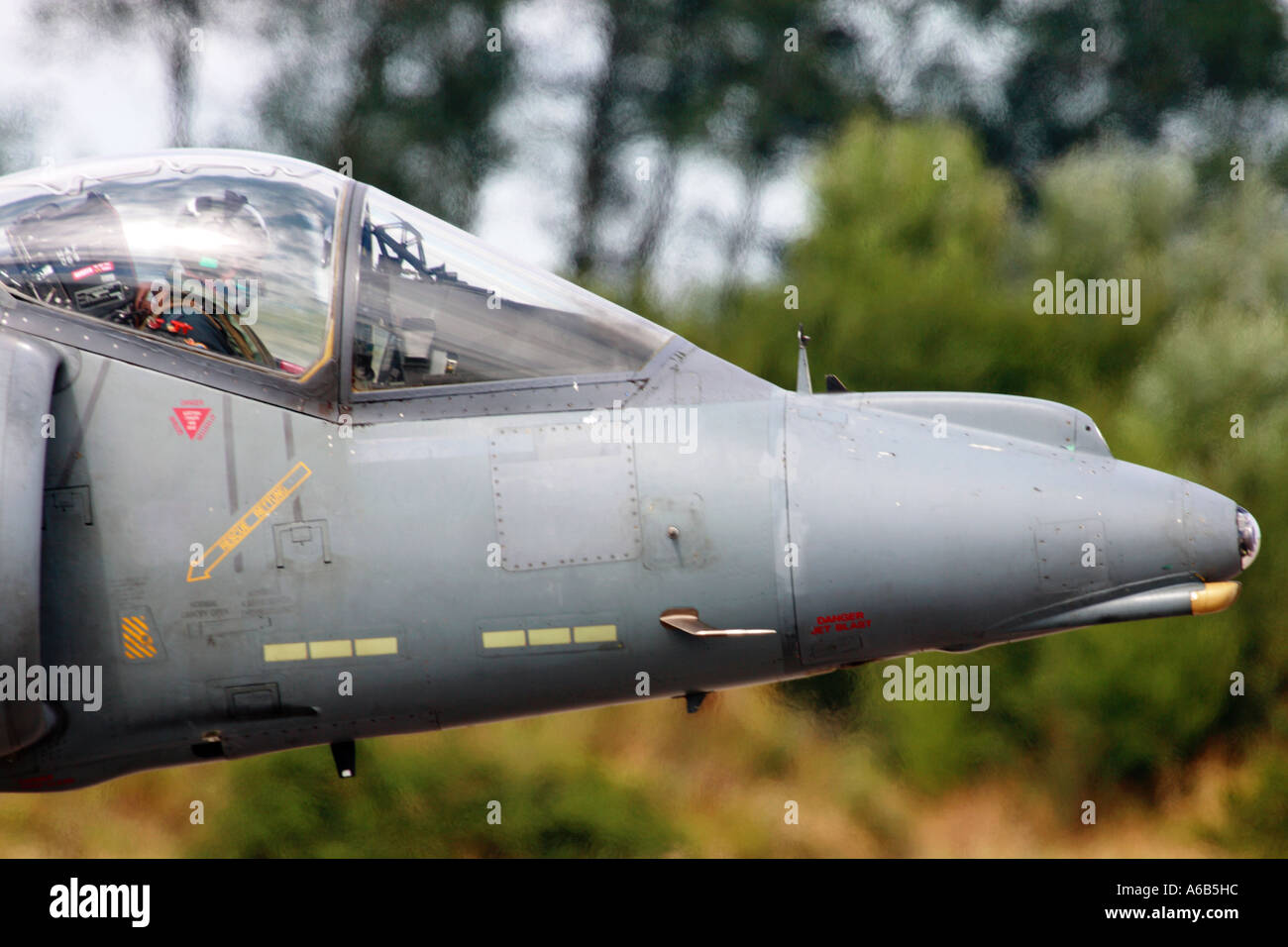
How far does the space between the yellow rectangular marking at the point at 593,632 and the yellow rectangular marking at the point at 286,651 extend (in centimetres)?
79

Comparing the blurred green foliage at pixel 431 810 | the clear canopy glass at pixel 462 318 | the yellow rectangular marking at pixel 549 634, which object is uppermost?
the clear canopy glass at pixel 462 318

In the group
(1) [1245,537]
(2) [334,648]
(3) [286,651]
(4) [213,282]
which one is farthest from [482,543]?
(1) [1245,537]

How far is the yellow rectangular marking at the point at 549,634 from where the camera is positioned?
13.8ft

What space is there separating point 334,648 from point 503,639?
50 cm

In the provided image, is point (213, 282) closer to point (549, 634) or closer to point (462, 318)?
point (462, 318)

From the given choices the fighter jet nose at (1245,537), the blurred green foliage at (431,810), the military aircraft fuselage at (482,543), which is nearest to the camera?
the military aircraft fuselage at (482,543)

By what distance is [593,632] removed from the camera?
419 centimetres

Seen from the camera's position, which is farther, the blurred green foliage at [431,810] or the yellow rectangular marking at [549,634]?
the blurred green foliage at [431,810]

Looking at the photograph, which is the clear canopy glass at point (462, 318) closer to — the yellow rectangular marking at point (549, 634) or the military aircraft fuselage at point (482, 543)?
the military aircraft fuselage at point (482, 543)

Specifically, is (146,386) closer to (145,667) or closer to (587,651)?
(145,667)

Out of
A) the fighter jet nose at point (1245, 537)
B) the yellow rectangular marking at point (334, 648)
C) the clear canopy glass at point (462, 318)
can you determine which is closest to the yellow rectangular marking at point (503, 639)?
the yellow rectangular marking at point (334, 648)

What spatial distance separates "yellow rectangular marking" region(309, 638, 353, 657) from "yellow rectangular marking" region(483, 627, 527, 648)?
15.6 inches

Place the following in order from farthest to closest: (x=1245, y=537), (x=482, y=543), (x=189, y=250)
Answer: (x=189, y=250)
(x=1245, y=537)
(x=482, y=543)

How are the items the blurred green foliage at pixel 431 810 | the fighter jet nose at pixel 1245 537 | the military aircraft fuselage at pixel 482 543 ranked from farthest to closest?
the blurred green foliage at pixel 431 810, the fighter jet nose at pixel 1245 537, the military aircraft fuselage at pixel 482 543
